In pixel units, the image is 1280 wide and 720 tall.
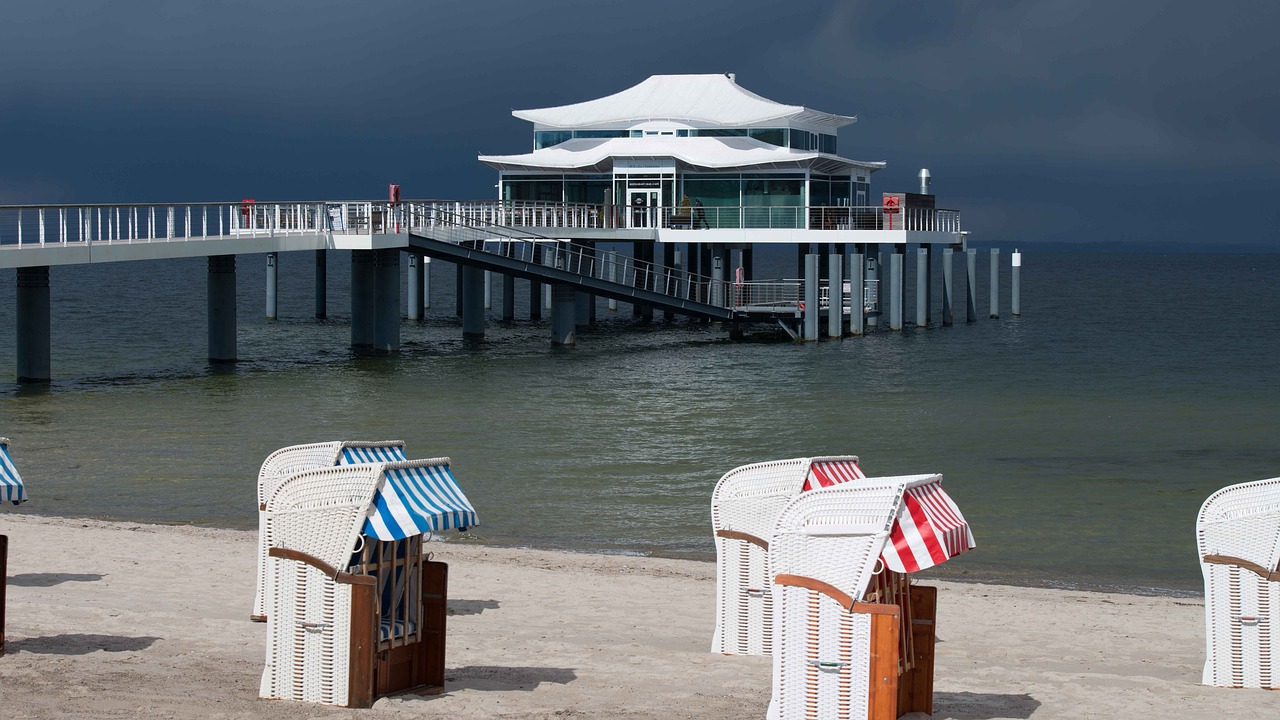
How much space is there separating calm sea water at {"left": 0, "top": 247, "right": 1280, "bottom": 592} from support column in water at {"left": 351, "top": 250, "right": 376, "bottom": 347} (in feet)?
4.44

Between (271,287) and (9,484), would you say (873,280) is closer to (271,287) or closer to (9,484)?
(271,287)

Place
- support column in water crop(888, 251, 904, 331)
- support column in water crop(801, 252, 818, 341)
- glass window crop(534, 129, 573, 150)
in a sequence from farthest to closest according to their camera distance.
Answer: glass window crop(534, 129, 573, 150), support column in water crop(888, 251, 904, 331), support column in water crop(801, 252, 818, 341)

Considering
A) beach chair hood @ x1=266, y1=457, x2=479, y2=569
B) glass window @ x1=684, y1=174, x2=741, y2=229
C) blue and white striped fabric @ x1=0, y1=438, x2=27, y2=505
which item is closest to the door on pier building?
glass window @ x1=684, y1=174, x2=741, y2=229

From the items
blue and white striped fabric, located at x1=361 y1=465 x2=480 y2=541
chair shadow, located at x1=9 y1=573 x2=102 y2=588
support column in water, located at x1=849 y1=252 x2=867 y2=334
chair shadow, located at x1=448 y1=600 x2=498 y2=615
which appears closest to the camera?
blue and white striped fabric, located at x1=361 y1=465 x2=480 y2=541

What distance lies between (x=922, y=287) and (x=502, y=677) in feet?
140

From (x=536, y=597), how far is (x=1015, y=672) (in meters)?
4.21

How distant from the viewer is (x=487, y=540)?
16.5 metres

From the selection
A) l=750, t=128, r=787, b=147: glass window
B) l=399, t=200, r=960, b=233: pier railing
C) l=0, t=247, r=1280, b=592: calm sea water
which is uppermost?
l=750, t=128, r=787, b=147: glass window

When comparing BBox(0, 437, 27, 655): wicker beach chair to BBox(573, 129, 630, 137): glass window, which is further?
BBox(573, 129, 630, 137): glass window

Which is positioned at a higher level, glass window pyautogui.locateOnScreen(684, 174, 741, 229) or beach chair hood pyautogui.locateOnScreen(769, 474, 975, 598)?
glass window pyautogui.locateOnScreen(684, 174, 741, 229)

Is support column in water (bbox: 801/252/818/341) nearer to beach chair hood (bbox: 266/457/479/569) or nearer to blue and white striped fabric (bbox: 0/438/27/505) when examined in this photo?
blue and white striped fabric (bbox: 0/438/27/505)

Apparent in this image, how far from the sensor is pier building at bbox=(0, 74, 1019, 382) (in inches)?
1486

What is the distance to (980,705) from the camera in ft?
28.7

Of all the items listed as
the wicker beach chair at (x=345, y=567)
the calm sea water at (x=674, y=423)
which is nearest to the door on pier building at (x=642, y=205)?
the calm sea water at (x=674, y=423)
